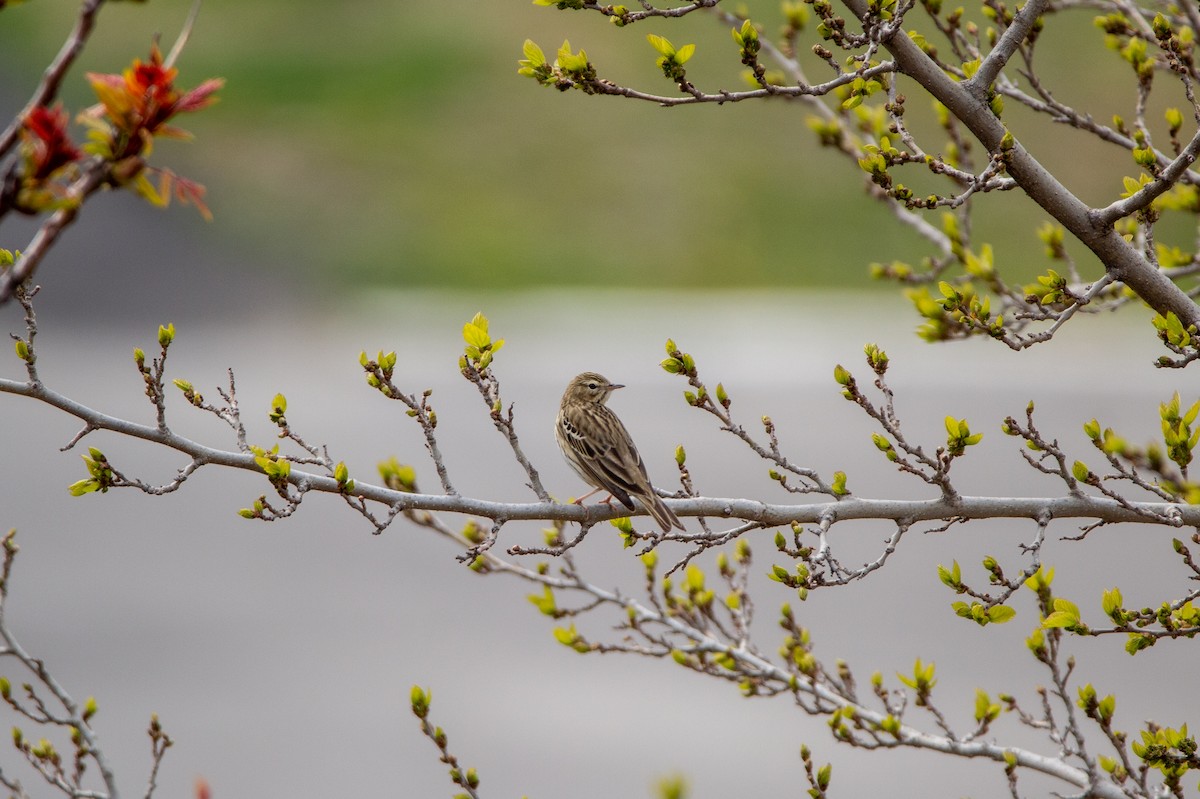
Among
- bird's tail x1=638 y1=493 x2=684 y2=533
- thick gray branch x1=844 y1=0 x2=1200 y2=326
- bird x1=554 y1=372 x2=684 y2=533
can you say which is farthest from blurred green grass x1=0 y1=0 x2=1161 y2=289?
thick gray branch x1=844 y1=0 x2=1200 y2=326

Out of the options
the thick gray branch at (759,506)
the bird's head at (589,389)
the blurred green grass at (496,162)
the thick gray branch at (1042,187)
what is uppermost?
the blurred green grass at (496,162)

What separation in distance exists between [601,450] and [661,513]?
1327 mm

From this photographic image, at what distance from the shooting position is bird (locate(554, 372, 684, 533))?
4.86 metres

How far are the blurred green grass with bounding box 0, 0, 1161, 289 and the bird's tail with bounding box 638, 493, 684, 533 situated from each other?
645 inches

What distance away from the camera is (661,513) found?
4512 millimetres

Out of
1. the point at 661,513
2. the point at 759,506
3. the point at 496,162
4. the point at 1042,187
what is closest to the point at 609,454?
the point at 661,513

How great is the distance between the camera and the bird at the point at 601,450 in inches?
191

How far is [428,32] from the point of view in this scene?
97.8 feet

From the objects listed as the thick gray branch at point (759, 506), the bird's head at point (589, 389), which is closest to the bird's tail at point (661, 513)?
→ the thick gray branch at point (759, 506)

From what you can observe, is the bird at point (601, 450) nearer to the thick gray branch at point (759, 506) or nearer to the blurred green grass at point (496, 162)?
the thick gray branch at point (759, 506)

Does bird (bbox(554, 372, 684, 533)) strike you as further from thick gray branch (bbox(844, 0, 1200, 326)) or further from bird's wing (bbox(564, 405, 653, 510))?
thick gray branch (bbox(844, 0, 1200, 326))

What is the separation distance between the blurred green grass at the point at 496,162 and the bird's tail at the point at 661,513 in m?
16.4

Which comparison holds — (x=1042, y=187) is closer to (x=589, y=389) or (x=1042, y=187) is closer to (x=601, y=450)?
Answer: (x=601, y=450)

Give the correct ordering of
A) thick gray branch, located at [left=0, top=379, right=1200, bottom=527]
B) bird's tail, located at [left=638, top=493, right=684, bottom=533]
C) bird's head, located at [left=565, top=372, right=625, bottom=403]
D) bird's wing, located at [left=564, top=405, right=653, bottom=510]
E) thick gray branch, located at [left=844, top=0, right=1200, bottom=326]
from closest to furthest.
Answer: thick gray branch, located at [left=844, top=0, right=1200, bottom=326] → thick gray branch, located at [left=0, top=379, right=1200, bottom=527] → bird's tail, located at [left=638, top=493, right=684, bottom=533] → bird's wing, located at [left=564, top=405, right=653, bottom=510] → bird's head, located at [left=565, top=372, right=625, bottom=403]
